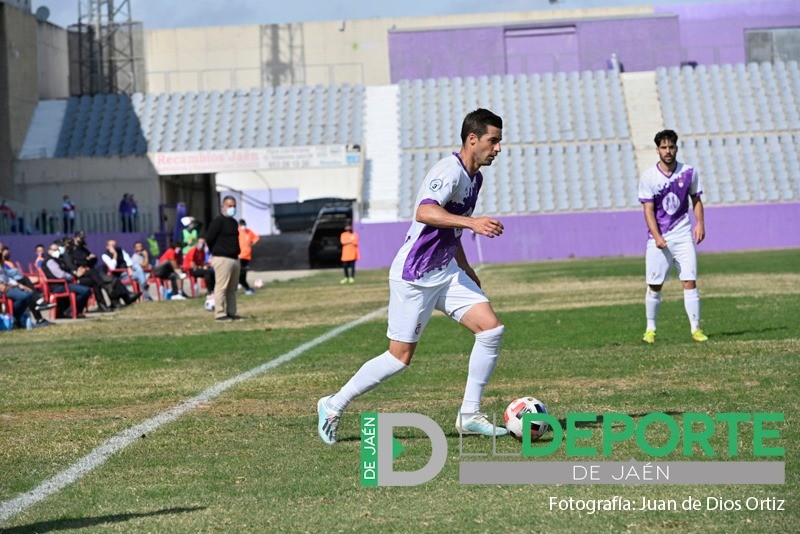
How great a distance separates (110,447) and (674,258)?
7422 mm

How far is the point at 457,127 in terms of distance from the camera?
189ft

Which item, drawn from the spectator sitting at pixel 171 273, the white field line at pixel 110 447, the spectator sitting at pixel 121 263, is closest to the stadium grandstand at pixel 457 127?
the spectator sitting at pixel 171 273

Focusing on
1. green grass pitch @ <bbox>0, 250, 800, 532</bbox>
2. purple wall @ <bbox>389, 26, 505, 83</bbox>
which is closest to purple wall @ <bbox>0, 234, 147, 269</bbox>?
green grass pitch @ <bbox>0, 250, 800, 532</bbox>

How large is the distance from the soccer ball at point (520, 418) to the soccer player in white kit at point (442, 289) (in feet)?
0.34

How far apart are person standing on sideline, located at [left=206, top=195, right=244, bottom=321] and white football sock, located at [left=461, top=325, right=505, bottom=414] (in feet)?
42.6

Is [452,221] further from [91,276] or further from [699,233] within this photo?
[91,276]

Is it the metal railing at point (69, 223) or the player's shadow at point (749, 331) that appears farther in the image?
the metal railing at point (69, 223)

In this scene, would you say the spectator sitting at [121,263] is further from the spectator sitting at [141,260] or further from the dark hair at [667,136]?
the dark hair at [667,136]

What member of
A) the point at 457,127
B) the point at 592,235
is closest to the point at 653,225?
the point at 592,235

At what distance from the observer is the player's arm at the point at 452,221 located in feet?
24.0

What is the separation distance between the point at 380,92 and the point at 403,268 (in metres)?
53.1

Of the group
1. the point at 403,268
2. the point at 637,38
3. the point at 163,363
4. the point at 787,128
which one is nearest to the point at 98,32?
the point at 637,38

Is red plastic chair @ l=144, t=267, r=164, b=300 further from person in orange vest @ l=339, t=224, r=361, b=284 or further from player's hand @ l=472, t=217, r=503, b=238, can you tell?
player's hand @ l=472, t=217, r=503, b=238

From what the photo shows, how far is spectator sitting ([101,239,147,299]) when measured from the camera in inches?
1100
